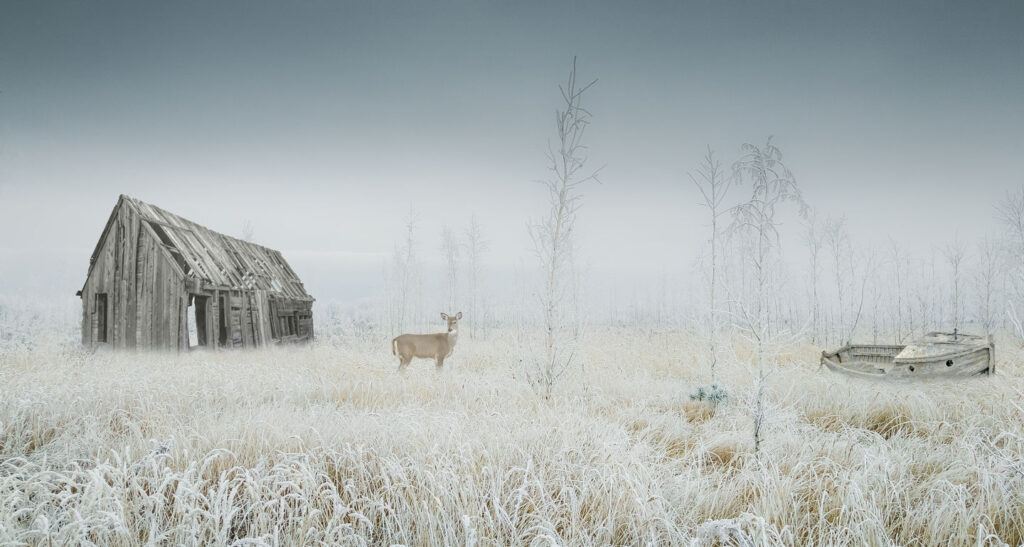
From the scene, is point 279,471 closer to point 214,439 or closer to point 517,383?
point 214,439

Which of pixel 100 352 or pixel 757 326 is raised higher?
pixel 757 326

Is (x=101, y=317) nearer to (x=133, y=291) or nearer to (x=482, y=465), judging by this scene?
(x=133, y=291)

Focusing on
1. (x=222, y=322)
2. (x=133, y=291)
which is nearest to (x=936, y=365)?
(x=222, y=322)

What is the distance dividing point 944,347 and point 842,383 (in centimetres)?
293

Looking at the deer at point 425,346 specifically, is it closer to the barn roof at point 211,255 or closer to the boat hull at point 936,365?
the barn roof at point 211,255

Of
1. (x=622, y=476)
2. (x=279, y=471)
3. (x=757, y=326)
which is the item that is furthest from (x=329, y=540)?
(x=757, y=326)

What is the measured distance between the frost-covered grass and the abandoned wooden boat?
459mm

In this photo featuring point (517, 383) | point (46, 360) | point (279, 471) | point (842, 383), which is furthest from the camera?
point (46, 360)

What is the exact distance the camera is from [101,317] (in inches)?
427

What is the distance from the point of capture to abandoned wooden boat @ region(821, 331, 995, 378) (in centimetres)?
809

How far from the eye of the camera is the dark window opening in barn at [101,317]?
10.7m

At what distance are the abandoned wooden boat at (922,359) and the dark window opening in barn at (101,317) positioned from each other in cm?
1647

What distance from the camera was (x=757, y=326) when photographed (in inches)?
180

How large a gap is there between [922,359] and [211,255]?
16.5m
